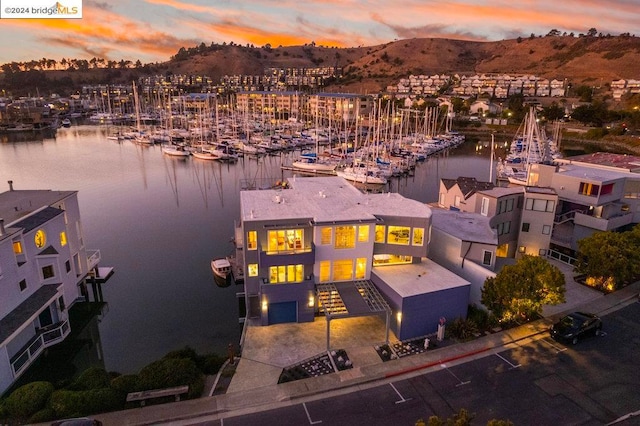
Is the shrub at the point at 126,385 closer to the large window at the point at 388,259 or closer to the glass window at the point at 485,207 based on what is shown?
the large window at the point at 388,259

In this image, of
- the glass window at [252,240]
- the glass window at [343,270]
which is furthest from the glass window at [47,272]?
the glass window at [343,270]

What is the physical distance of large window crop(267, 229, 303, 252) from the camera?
27.2 m

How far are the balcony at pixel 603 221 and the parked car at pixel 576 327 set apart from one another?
16201 millimetres

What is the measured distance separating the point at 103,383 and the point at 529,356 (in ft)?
82.5

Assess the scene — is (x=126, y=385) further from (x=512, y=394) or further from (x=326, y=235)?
(x=512, y=394)

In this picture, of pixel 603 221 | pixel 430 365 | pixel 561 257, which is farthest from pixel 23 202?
pixel 603 221

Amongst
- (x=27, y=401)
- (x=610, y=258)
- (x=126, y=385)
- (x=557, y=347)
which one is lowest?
(x=557, y=347)

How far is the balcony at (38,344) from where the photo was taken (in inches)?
957

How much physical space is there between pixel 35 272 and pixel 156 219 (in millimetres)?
31523

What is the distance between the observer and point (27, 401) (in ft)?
62.3

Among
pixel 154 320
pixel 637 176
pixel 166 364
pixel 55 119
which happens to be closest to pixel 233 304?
pixel 154 320

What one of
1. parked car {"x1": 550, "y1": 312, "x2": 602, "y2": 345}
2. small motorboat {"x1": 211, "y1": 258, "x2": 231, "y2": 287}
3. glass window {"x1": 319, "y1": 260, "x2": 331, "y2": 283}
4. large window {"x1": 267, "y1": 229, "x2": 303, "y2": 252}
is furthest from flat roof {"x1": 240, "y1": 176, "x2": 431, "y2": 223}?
parked car {"x1": 550, "y1": 312, "x2": 602, "y2": 345}

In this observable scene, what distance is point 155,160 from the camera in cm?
9950

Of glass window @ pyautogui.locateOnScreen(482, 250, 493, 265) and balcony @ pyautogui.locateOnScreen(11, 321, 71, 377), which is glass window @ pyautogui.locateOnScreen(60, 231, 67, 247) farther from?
glass window @ pyautogui.locateOnScreen(482, 250, 493, 265)
